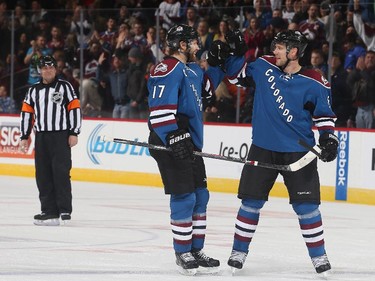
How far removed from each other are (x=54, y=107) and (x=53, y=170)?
56 cm

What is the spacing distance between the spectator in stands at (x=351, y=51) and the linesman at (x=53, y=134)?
4505 millimetres

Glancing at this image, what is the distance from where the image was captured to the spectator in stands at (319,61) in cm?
1341

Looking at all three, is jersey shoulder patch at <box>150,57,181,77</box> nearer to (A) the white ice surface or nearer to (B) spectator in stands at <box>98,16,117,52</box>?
(A) the white ice surface

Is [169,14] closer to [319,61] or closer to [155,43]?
[155,43]

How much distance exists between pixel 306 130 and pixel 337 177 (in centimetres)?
615

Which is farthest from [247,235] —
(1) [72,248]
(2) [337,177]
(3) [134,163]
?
(3) [134,163]

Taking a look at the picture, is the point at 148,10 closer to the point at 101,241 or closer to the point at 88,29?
the point at 88,29

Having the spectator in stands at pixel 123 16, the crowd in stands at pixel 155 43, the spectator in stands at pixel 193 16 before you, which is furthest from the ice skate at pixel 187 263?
the spectator in stands at pixel 123 16

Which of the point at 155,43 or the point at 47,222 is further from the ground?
the point at 155,43

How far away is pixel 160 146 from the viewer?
6828 millimetres

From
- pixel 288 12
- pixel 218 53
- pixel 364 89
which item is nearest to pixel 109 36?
pixel 288 12

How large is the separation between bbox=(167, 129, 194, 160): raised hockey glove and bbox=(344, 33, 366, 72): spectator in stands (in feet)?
22.7

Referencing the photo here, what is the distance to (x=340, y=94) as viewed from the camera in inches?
522

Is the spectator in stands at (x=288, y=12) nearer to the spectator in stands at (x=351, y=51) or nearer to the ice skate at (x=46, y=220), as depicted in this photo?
the spectator in stands at (x=351, y=51)
